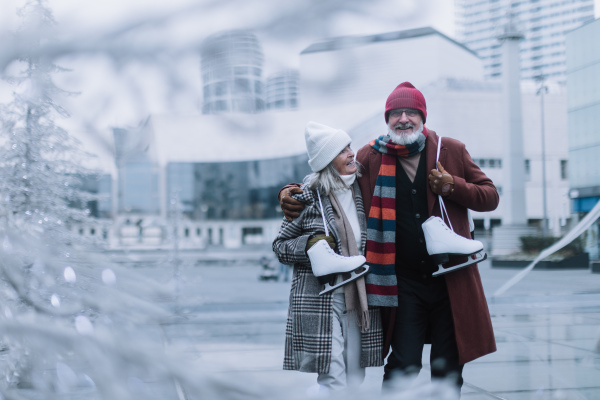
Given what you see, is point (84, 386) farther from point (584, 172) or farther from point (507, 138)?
point (507, 138)

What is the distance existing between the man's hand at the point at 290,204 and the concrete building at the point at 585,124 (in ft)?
56.3

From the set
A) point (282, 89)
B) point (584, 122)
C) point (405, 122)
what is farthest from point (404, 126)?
point (584, 122)

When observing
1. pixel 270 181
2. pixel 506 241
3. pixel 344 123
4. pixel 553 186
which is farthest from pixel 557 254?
pixel 270 181

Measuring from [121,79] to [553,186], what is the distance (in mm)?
60345

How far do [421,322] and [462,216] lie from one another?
464 mm

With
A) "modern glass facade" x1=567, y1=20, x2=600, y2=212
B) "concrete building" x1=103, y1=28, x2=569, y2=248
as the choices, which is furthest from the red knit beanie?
"modern glass facade" x1=567, y1=20, x2=600, y2=212

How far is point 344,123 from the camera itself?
5266cm

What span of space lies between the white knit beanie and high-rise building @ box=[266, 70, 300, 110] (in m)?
1.60

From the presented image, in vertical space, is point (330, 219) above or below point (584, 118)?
below

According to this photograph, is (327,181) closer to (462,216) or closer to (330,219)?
(330,219)

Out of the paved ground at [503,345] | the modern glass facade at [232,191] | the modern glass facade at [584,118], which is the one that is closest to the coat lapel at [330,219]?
the paved ground at [503,345]

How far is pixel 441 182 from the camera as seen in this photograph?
7.93 ft

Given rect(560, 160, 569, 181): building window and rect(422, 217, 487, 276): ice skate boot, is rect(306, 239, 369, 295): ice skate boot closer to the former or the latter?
rect(422, 217, 487, 276): ice skate boot

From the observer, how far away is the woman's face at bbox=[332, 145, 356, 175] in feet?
8.27
